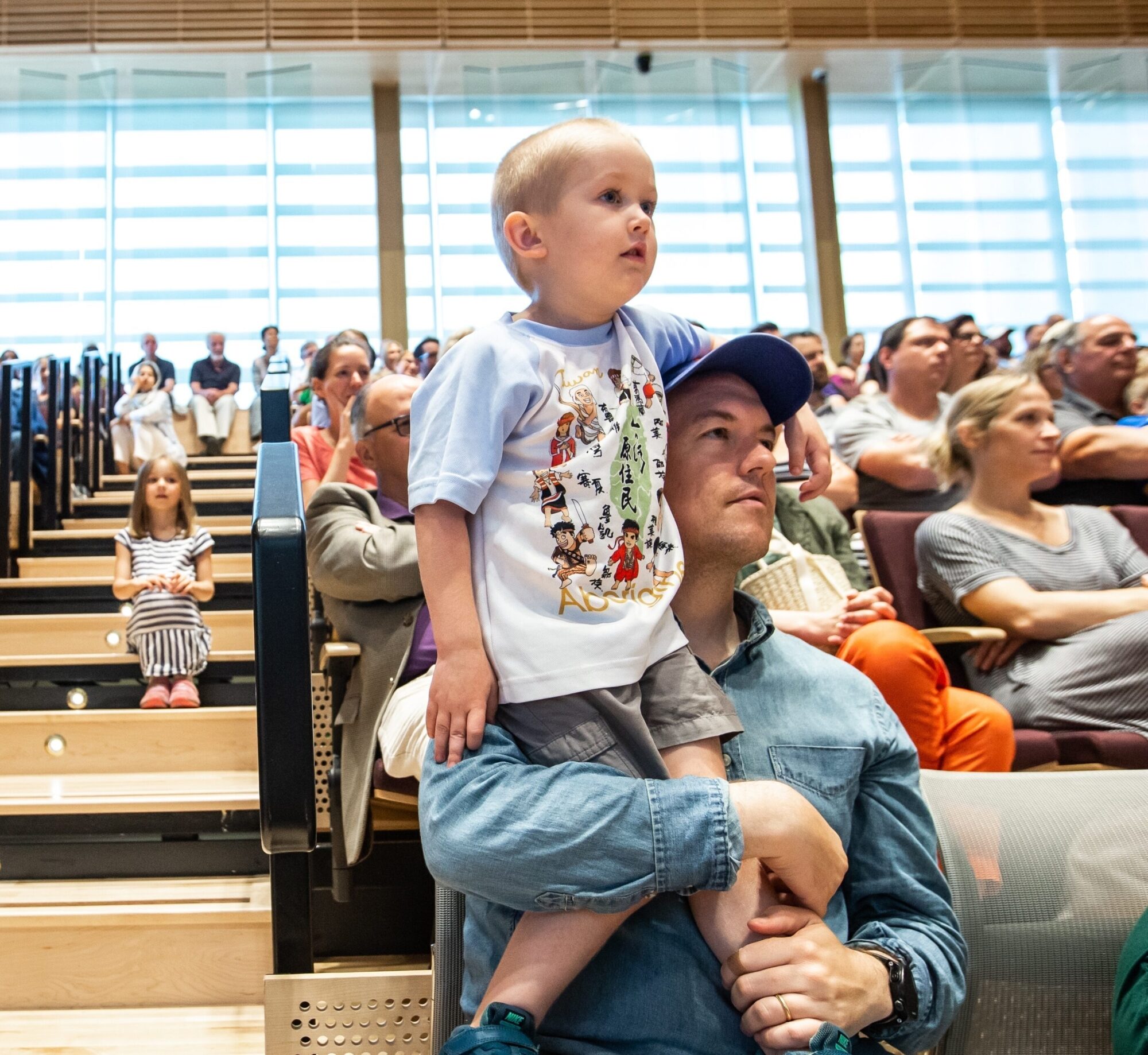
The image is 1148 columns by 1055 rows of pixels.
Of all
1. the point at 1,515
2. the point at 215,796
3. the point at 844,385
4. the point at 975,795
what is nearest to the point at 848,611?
the point at 975,795

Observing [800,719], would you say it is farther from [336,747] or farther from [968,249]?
[968,249]

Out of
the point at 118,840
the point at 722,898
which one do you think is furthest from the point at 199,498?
the point at 722,898

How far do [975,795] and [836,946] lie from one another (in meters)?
0.33

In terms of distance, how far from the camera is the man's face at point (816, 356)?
469 cm

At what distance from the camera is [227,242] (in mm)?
10680

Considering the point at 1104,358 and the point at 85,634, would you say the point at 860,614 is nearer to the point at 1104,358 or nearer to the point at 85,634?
the point at 1104,358

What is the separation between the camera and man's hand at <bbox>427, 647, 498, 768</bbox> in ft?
3.28

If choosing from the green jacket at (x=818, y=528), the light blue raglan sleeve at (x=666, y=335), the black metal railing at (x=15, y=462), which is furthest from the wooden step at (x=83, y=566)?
the light blue raglan sleeve at (x=666, y=335)

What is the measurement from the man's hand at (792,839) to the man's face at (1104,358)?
301cm

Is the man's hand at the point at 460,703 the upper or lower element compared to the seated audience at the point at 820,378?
lower

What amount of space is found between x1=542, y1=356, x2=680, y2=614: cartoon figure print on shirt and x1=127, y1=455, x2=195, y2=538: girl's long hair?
A: 2858 mm

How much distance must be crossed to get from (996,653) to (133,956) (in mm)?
1850

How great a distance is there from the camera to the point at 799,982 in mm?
960

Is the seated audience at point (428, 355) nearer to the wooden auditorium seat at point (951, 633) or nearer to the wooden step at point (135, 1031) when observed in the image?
the wooden auditorium seat at point (951, 633)
